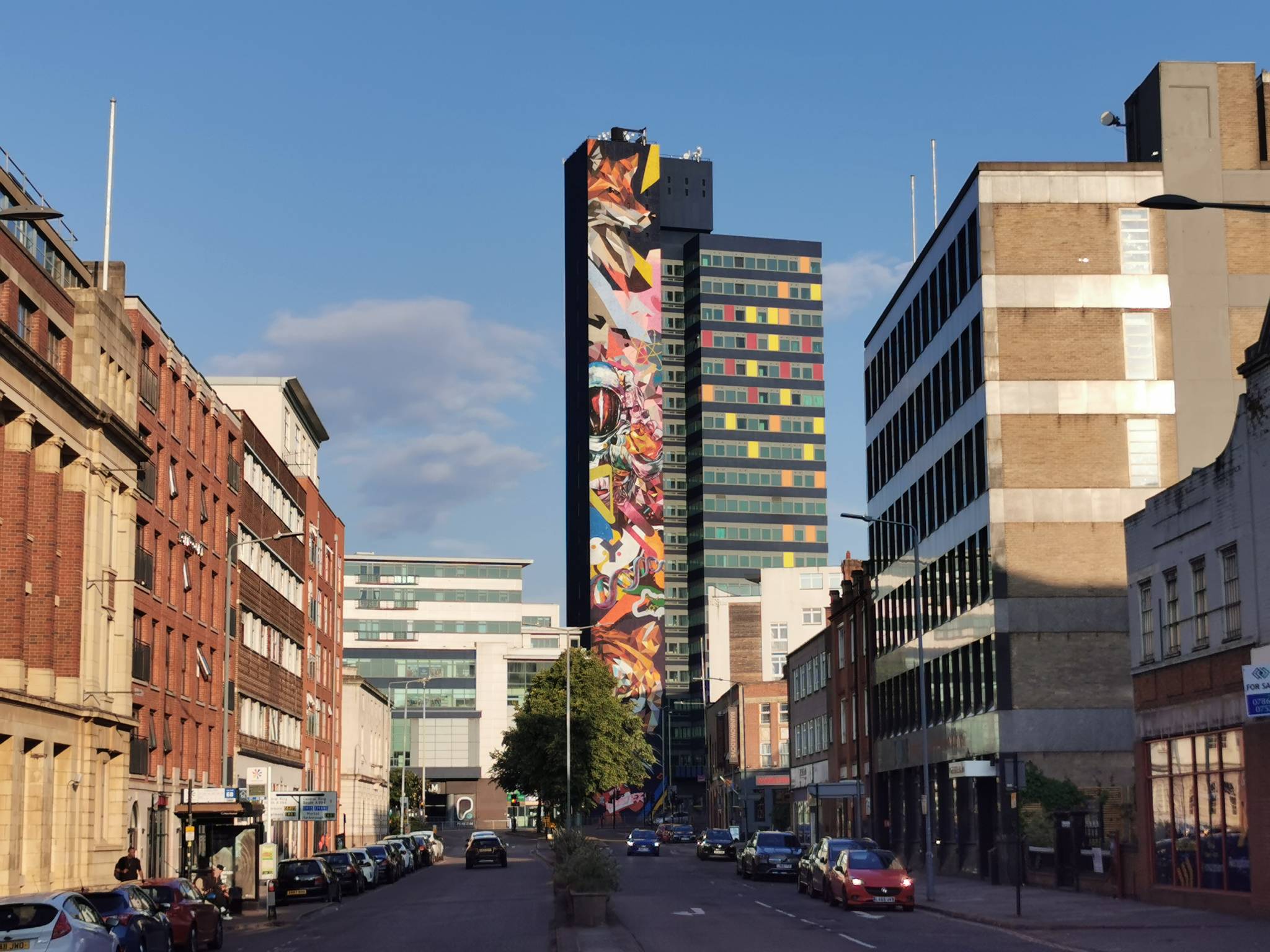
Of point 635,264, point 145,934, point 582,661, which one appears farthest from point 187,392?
point 635,264

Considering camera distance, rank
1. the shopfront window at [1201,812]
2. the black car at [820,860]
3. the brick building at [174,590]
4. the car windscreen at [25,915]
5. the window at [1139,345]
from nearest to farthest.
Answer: the car windscreen at [25,915] → the shopfront window at [1201,812] → the black car at [820,860] → the brick building at [174,590] → the window at [1139,345]

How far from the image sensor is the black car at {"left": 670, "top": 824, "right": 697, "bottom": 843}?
121500 millimetres

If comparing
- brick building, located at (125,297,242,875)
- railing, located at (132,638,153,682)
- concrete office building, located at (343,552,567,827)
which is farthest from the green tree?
railing, located at (132,638,153,682)

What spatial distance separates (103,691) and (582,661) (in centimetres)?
6844

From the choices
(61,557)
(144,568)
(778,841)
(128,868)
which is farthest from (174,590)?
(778,841)

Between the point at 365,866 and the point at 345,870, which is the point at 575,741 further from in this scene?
the point at 345,870

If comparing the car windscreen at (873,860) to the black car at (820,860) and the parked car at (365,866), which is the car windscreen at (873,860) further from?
the parked car at (365,866)

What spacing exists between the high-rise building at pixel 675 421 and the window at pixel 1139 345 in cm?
11479

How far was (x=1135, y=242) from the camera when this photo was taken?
58125 millimetres

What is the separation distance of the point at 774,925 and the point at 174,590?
99.5 ft

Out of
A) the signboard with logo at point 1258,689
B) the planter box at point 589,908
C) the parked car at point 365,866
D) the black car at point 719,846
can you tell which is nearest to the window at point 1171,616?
the signboard with logo at point 1258,689

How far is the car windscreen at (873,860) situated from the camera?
4203cm

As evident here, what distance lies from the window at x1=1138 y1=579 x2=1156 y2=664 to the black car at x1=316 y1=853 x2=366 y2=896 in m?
29.3

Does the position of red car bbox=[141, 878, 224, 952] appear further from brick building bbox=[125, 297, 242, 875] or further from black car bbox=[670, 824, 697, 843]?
black car bbox=[670, 824, 697, 843]
